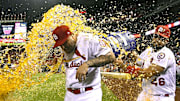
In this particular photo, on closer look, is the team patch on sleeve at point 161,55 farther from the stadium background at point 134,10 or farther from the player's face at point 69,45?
the stadium background at point 134,10

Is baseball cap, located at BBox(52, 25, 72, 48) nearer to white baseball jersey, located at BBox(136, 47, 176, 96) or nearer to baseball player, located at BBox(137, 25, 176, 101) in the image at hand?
baseball player, located at BBox(137, 25, 176, 101)

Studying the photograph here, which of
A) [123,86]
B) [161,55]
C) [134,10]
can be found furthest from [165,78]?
[134,10]

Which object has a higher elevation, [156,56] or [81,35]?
[81,35]

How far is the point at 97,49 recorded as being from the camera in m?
2.19

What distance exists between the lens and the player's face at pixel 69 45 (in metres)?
2.21

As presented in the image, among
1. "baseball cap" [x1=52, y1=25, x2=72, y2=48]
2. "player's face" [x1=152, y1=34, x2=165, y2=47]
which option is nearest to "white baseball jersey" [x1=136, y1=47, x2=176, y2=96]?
"player's face" [x1=152, y1=34, x2=165, y2=47]

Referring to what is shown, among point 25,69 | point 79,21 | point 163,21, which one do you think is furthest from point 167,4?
point 25,69

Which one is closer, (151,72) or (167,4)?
(151,72)

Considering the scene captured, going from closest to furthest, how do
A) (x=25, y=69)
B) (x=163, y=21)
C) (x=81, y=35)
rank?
(x=81, y=35)
(x=25, y=69)
(x=163, y=21)

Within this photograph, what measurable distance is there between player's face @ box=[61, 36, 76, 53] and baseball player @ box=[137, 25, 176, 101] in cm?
129

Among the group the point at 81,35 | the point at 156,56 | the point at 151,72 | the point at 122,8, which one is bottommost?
the point at 151,72

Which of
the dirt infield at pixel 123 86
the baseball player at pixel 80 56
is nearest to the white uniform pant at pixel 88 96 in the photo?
the baseball player at pixel 80 56

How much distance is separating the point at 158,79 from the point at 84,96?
1.43 m

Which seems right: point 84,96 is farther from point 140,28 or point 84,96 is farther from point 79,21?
point 140,28
